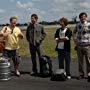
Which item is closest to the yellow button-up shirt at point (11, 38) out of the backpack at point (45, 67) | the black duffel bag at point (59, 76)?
the backpack at point (45, 67)

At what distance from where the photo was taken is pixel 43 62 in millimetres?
13805

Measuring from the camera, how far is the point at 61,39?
13219mm

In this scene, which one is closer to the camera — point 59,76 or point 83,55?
point 59,76

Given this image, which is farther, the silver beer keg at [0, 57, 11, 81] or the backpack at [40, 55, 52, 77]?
the backpack at [40, 55, 52, 77]

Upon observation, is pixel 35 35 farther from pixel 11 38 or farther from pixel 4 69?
pixel 4 69

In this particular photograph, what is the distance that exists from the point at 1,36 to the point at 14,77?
1.43 m

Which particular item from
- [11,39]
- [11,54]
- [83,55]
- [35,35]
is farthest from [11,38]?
[83,55]

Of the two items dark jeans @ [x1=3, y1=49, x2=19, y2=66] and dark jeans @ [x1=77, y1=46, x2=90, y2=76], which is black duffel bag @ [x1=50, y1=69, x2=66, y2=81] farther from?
dark jeans @ [x1=3, y1=49, x2=19, y2=66]

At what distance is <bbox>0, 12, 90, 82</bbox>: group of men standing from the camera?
504 inches

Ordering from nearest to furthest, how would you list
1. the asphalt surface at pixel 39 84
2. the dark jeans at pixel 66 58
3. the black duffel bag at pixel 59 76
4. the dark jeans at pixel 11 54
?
the asphalt surface at pixel 39 84 < the black duffel bag at pixel 59 76 < the dark jeans at pixel 66 58 < the dark jeans at pixel 11 54

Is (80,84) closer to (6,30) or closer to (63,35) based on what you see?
(63,35)

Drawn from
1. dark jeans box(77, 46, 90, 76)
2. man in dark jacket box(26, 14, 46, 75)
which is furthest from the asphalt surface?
man in dark jacket box(26, 14, 46, 75)

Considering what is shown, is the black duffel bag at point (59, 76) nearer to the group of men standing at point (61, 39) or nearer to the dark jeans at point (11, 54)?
the group of men standing at point (61, 39)

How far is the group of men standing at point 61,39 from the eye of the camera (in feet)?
42.0
